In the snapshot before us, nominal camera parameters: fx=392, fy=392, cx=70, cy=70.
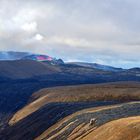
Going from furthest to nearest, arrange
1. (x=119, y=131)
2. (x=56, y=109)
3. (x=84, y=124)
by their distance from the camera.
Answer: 1. (x=56, y=109)
2. (x=84, y=124)
3. (x=119, y=131)

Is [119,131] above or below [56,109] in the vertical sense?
above

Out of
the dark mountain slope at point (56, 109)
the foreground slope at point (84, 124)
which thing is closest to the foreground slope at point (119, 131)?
the foreground slope at point (84, 124)

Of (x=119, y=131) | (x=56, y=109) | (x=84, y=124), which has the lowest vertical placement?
(x=56, y=109)

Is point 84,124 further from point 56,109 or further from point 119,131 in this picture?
point 56,109

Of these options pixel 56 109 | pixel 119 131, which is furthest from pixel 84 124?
pixel 56 109

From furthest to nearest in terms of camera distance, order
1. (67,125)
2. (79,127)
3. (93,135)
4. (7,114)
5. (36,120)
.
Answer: (7,114) → (36,120) → (67,125) → (79,127) → (93,135)

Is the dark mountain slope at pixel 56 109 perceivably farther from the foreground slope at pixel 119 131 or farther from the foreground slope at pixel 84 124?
the foreground slope at pixel 119 131

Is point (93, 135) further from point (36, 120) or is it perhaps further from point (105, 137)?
point (36, 120)

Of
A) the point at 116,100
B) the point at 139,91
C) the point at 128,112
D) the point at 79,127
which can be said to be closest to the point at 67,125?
the point at 79,127
